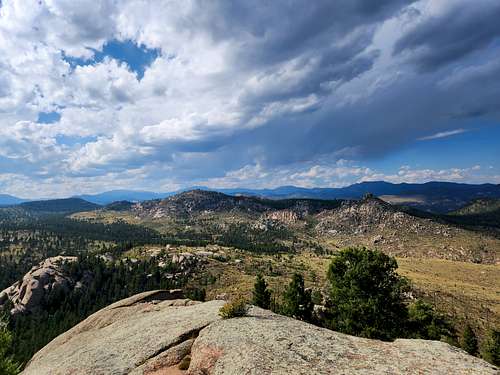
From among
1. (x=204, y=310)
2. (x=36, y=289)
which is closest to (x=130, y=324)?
(x=204, y=310)

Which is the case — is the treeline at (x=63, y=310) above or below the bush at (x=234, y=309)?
below

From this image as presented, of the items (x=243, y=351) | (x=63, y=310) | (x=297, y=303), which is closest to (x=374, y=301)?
(x=297, y=303)

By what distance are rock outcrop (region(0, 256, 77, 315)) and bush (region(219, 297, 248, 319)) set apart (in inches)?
7298

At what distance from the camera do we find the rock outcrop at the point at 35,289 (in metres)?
168

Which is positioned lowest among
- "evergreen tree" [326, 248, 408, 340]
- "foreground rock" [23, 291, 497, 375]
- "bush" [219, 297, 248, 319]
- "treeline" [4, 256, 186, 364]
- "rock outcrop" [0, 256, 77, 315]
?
"treeline" [4, 256, 186, 364]

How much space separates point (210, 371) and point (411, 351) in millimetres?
14489

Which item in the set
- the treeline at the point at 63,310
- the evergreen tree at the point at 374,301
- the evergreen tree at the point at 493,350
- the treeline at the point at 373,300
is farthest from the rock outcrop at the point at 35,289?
the evergreen tree at the point at 493,350

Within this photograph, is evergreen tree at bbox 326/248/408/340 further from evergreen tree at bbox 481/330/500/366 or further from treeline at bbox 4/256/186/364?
treeline at bbox 4/256/186/364

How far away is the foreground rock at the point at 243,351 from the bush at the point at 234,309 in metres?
0.84

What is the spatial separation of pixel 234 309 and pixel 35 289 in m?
189

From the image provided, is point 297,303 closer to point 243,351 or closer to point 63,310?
point 243,351

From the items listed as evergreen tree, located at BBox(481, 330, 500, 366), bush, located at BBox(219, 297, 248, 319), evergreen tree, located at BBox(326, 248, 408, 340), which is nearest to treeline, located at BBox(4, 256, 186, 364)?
evergreen tree, located at BBox(326, 248, 408, 340)

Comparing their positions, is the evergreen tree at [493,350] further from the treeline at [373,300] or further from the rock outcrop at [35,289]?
A: the rock outcrop at [35,289]

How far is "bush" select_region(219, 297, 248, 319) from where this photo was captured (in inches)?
1165
